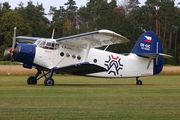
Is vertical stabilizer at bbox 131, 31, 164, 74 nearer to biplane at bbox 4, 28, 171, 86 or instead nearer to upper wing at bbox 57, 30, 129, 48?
biplane at bbox 4, 28, 171, 86

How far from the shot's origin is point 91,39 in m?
22.7

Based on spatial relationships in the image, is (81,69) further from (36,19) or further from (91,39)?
(36,19)

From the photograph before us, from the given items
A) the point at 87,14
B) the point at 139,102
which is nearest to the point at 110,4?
the point at 87,14

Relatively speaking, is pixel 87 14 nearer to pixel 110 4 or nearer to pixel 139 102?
pixel 110 4

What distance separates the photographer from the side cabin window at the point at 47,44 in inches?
894

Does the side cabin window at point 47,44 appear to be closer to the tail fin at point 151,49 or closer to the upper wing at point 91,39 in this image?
the upper wing at point 91,39

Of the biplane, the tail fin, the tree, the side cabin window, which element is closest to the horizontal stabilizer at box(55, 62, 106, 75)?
the biplane

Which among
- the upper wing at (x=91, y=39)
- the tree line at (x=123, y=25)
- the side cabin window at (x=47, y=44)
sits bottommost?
A: the side cabin window at (x=47, y=44)

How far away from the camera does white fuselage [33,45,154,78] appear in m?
22.9

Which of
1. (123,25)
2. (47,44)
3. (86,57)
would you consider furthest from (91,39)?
(123,25)

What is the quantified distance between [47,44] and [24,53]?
1.40m

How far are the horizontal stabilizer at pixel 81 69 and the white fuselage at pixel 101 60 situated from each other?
0.40 metres

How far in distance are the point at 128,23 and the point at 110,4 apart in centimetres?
2633

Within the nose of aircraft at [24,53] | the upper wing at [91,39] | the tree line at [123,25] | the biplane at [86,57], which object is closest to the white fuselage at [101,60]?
the biplane at [86,57]
